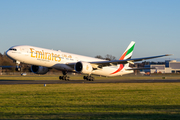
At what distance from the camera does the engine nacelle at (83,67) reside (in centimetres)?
3762

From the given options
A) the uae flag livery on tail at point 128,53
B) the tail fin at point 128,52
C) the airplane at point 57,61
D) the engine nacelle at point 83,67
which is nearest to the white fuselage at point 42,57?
the airplane at point 57,61

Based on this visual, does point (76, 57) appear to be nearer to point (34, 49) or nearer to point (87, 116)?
point (34, 49)

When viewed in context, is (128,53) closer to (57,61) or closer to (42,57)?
(57,61)

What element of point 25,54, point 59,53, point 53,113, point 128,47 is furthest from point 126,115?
point 128,47

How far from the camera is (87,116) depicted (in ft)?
29.8

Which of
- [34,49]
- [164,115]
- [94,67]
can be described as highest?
[34,49]

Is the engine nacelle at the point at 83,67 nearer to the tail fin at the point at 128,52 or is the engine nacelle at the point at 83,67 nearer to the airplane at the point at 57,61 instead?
the airplane at the point at 57,61

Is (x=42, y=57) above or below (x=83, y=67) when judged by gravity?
above

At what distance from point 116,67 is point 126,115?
38838 millimetres

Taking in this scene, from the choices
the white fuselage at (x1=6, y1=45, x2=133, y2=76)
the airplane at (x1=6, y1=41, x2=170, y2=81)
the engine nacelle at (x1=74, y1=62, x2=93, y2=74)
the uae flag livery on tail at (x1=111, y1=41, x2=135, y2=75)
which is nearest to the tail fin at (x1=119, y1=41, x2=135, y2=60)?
the uae flag livery on tail at (x1=111, y1=41, x2=135, y2=75)

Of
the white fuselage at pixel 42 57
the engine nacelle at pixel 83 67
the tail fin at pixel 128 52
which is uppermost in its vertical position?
the tail fin at pixel 128 52

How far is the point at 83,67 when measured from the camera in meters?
37.5

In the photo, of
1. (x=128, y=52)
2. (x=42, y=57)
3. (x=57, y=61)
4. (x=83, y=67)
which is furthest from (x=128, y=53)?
(x=42, y=57)

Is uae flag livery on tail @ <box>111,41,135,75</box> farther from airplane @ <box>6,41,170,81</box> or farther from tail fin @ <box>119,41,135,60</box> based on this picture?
airplane @ <box>6,41,170,81</box>
